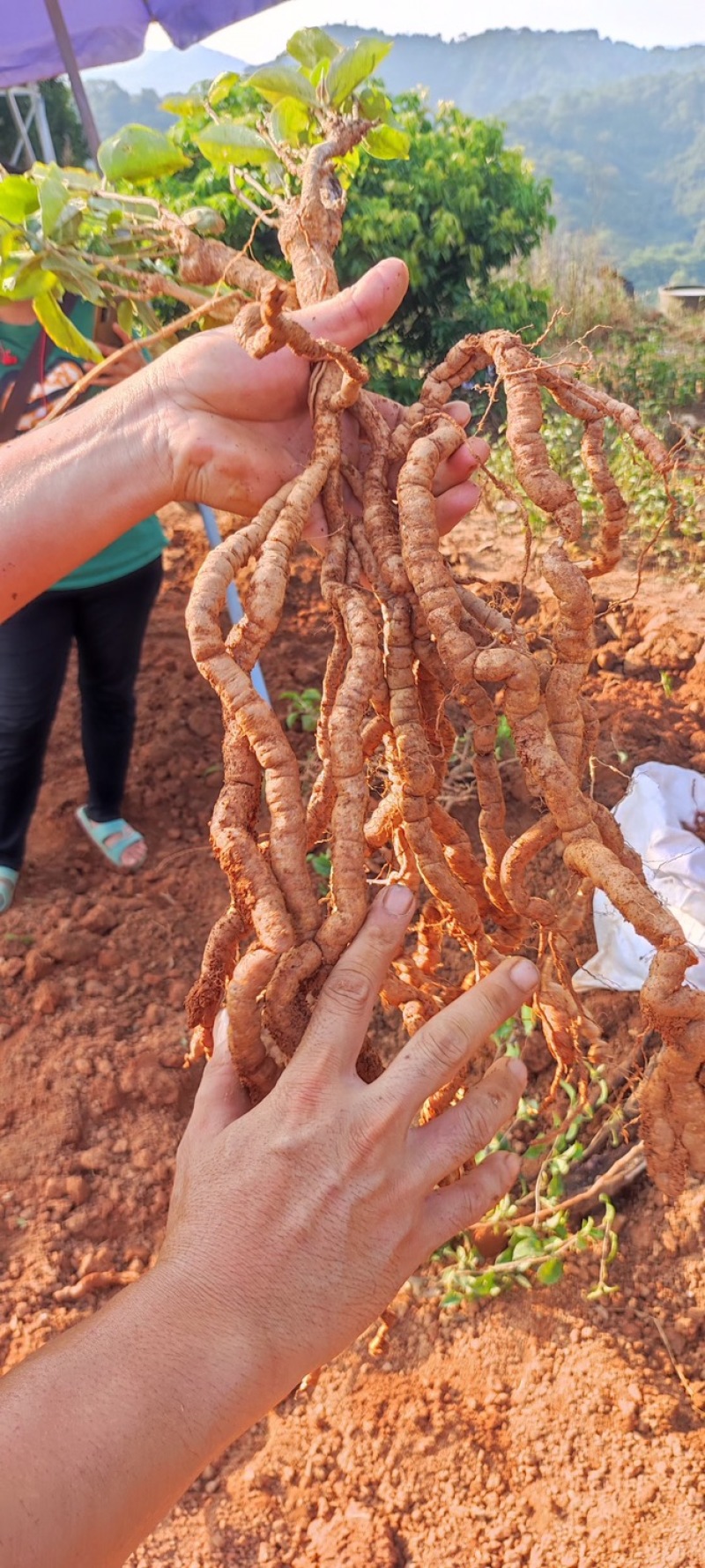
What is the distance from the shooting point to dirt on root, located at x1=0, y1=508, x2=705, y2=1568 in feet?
4.31

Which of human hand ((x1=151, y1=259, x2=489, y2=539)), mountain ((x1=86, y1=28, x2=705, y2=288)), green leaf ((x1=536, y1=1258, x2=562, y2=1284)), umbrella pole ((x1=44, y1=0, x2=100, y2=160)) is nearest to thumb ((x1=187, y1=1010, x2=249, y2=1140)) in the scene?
human hand ((x1=151, y1=259, x2=489, y2=539))

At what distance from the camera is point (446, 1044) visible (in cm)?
83

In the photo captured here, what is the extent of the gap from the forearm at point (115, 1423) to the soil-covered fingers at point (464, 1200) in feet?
0.63

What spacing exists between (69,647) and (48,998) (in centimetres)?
83

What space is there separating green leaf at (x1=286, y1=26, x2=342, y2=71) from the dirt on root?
0.75 metres

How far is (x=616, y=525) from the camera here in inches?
45.6

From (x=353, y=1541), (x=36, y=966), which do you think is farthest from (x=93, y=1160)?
(x=353, y=1541)

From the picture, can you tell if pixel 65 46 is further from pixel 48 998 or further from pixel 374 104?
pixel 48 998

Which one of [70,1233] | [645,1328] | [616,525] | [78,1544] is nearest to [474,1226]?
[645,1328]

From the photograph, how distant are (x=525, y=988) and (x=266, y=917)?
0.26m

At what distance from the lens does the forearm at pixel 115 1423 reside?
646 millimetres

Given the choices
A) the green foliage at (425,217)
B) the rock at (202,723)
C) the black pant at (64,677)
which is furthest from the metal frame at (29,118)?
the black pant at (64,677)

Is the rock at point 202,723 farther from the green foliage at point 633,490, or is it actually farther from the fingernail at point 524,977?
the fingernail at point 524,977

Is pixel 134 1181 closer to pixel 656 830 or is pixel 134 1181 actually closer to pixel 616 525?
pixel 656 830
